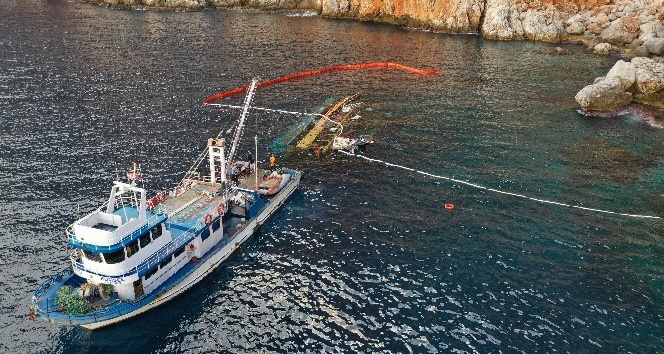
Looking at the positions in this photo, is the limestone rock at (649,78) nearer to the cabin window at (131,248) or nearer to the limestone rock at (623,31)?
the limestone rock at (623,31)

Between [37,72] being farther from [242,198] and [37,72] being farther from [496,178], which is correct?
[496,178]

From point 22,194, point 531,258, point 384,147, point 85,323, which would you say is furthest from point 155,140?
point 531,258

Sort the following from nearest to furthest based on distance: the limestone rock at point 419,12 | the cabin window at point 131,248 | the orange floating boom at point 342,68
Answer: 1. the cabin window at point 131,248
2. the orange floating boom at point 342,68
3. the limestone rock at point 419,12

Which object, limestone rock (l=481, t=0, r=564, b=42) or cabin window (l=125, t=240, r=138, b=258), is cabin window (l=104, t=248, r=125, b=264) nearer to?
cabin window (l=125, t=240, r=138, b=258)

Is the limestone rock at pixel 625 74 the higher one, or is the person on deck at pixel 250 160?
the limestone rock at pixel 625 74

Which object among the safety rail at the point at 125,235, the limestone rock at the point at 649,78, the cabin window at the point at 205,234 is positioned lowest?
the cabin window at the point at 205,234

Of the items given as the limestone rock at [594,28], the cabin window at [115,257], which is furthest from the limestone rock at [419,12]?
the cabin window at [115,257]

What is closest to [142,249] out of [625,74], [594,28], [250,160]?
[250,160]
